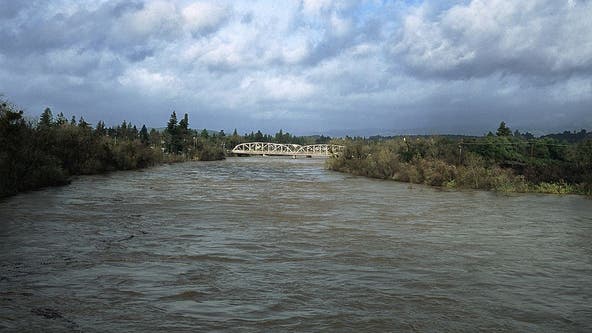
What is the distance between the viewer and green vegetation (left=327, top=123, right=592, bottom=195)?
27344 millimetres

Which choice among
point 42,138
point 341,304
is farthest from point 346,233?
point 42,138

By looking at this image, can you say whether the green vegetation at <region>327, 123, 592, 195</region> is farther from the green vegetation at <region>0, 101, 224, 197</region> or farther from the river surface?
the green vegetation at <region>0, 101, 224, 197</region>

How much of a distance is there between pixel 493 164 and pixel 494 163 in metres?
0.27

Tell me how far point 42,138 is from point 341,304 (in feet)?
90.1

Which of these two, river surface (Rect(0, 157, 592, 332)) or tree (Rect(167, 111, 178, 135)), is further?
tree (Rect(167, 111, 178, 135))

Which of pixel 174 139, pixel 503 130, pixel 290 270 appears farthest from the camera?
pixel 174 139

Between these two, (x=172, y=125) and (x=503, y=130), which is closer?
(x=503, y=130)

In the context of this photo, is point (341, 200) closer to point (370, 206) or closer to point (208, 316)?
point (370, 206)

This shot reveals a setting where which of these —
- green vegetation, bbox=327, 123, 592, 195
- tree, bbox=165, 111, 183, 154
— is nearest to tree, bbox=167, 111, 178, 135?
tree, bbox=165, 111, 183, 154

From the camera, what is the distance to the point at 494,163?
3125 cm

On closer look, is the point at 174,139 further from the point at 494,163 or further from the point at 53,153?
the point at 494,163

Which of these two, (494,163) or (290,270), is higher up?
(494,163)

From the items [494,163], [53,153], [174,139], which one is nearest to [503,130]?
[494,163]

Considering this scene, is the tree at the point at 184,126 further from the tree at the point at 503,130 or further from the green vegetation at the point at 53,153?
the tree at the point at 503,130
